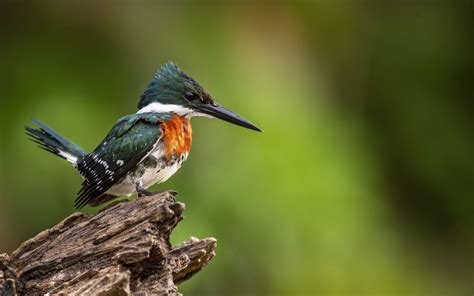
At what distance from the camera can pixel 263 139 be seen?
7.25m

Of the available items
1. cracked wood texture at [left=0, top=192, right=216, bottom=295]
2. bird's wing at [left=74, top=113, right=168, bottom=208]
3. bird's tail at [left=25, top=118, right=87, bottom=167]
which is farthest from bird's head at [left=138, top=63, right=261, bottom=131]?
cracked wood texture at [left=0, top=192, right=216, bottom=295]

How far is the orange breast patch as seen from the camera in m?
4.56

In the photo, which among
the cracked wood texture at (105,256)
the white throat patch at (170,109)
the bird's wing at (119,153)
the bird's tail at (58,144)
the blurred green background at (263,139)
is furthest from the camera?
the blurred green background at (263,139)

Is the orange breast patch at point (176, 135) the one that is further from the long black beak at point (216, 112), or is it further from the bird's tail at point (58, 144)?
the bird's tail at point (58, 144)

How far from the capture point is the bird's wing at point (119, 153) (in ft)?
14.7

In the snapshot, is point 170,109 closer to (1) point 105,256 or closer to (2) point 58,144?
(2) point 58,144

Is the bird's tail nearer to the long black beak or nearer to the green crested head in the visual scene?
the green crested head

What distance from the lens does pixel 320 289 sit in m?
7.35

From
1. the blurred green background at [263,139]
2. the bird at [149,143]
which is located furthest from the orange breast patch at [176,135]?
the blurred green background at [263,139]

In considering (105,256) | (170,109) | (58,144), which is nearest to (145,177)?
(170,109)

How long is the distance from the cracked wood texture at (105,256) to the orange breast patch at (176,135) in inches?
25.0

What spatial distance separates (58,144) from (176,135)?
0.81 m

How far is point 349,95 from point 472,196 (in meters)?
1.80

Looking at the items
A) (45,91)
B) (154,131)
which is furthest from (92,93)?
(154,131)
